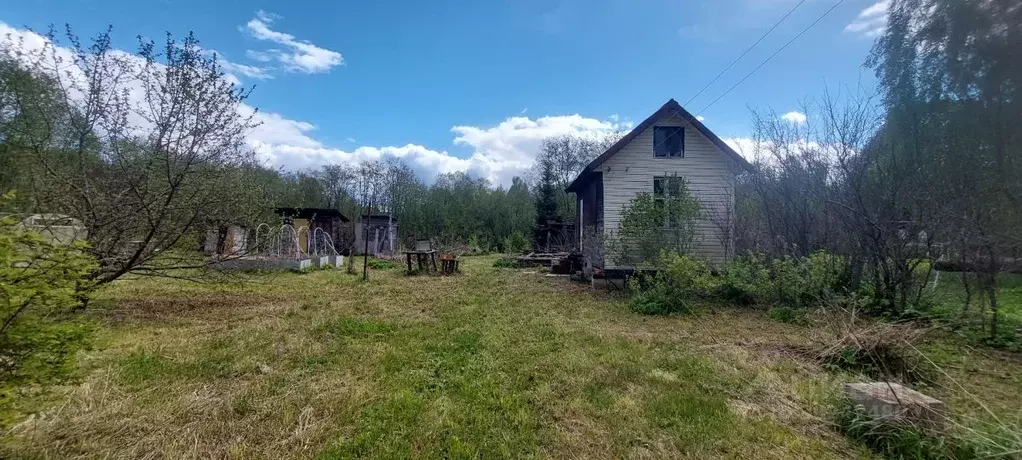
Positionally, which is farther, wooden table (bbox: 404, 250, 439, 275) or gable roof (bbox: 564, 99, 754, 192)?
wooden table (bbox: 404, 250, 439, 275)

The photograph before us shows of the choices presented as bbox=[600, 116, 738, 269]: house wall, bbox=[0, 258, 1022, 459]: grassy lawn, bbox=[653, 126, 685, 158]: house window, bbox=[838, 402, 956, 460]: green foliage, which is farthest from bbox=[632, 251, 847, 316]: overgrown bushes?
bbox=[838, 402, 956, 460]: green foliage

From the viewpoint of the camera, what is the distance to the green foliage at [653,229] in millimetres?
10156

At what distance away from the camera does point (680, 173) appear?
11414mm

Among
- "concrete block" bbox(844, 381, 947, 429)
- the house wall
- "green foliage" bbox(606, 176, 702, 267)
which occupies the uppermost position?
the house wall

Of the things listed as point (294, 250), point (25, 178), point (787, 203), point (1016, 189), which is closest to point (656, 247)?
point (787, 203)

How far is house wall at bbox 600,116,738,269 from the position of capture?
1127 cm

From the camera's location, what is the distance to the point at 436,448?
280 centimetres

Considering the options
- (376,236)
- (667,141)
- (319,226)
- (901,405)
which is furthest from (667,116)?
(319,226)

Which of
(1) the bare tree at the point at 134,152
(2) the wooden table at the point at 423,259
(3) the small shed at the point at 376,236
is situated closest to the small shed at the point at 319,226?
(3) the small shed at the point at 376,236

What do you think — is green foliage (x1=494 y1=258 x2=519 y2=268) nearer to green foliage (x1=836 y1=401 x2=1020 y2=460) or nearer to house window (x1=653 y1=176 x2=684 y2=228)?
house window (x1=653 y1=176 x2=684 y2=228)

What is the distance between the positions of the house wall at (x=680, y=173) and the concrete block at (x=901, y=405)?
8.23 meters

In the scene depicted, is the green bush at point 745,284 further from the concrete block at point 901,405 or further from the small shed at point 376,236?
the small shed at point 376,236

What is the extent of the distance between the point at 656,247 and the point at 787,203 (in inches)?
114

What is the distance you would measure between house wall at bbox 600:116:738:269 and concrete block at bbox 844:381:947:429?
823 cm
